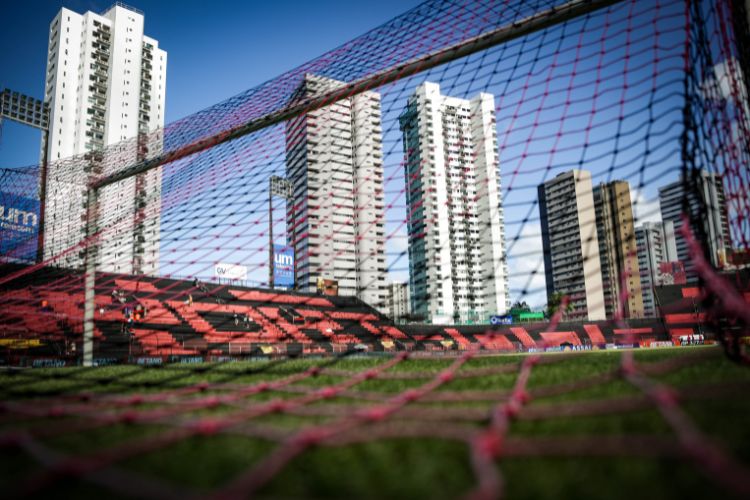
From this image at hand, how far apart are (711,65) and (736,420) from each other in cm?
325

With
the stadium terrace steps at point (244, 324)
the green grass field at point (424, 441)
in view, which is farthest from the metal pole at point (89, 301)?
the stadium terrace steps at point (244, 324)

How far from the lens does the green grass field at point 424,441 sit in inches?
42.9

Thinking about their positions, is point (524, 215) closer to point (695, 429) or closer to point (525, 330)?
point (695, 429)

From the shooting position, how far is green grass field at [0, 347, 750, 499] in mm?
1091

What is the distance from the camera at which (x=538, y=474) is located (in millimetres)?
1122

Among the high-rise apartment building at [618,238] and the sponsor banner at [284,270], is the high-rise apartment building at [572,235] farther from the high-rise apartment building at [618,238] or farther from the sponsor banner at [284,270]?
the sponsor banner at [284,270]

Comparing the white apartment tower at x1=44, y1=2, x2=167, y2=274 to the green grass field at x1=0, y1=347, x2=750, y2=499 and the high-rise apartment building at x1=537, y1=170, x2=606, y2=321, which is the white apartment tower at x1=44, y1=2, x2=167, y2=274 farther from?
the green grass field at x1=0, y1=347, x2=750, y2=499

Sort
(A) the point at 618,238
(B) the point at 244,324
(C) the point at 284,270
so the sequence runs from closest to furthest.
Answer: (A) the point at 618,238 < (B) the point at 244,324 < (C) the point at 284,270

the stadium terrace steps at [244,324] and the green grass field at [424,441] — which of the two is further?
the stadium terrace steps at [244,324]

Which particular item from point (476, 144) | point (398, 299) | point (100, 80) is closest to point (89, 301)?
point (476, 144)

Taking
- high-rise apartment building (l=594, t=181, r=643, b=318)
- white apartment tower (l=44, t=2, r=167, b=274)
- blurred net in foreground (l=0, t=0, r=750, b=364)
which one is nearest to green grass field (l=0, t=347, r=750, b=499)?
blurred net in foreground (l=0, t=0, r=750, b=364)

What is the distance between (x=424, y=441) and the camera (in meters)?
1.43

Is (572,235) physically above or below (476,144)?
above

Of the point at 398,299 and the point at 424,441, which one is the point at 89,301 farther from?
the point at 398,299
